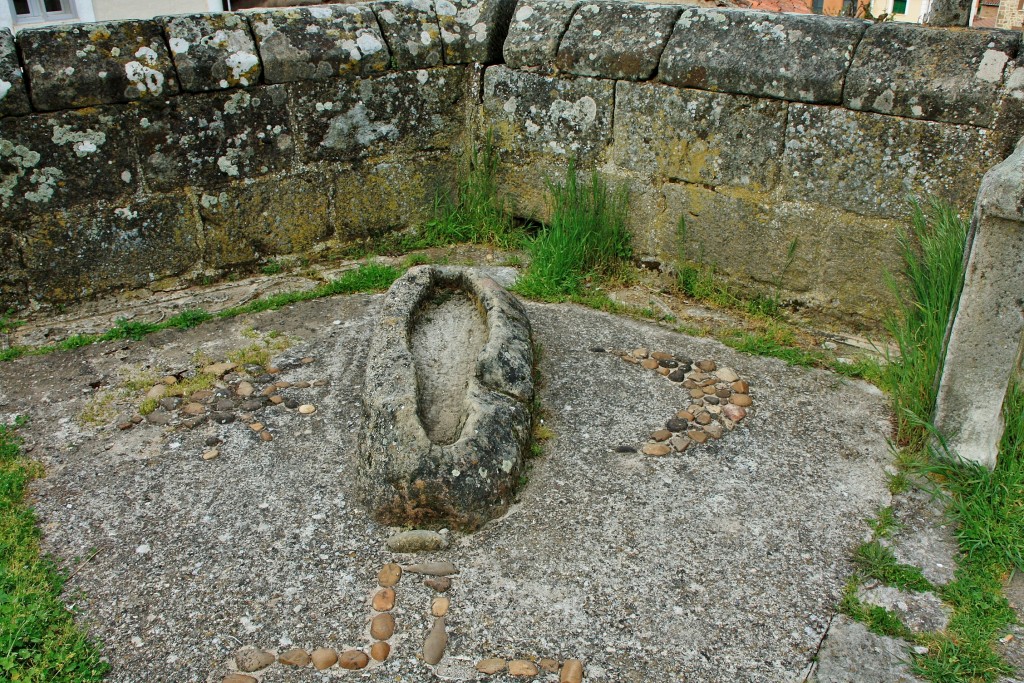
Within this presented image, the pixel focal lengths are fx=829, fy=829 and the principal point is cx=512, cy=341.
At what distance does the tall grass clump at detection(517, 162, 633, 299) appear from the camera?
14.4ft

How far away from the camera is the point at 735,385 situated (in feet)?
11.7

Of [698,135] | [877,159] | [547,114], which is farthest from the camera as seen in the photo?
[547,114]

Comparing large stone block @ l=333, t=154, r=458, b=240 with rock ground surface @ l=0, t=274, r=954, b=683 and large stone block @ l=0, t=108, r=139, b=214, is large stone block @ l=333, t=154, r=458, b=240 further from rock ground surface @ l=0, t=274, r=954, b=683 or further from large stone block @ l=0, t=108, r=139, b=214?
rock ground surface @ l=0, t=274, r=954, b=683

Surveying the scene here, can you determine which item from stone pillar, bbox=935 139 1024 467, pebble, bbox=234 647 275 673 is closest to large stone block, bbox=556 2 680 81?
stone pillar, bbox=935 139 1024 467

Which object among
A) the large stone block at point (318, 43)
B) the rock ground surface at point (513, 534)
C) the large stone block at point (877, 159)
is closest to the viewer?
the rock ground surface at point (513, 534)

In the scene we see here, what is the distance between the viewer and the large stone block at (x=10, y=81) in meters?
3.70

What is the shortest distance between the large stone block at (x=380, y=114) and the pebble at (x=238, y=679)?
293cm

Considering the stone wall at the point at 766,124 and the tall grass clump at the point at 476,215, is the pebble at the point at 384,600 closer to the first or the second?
the stone wall at the point at 766,124

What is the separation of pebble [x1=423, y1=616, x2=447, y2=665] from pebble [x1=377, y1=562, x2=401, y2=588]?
22cm

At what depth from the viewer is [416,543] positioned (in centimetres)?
269

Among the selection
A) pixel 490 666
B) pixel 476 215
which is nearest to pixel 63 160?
pixel 476 215

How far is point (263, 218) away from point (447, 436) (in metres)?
2.11

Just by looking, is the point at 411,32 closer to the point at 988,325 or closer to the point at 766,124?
the point at 766,124

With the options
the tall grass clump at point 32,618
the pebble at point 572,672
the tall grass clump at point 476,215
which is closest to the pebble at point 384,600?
the pebble at point 572,672
